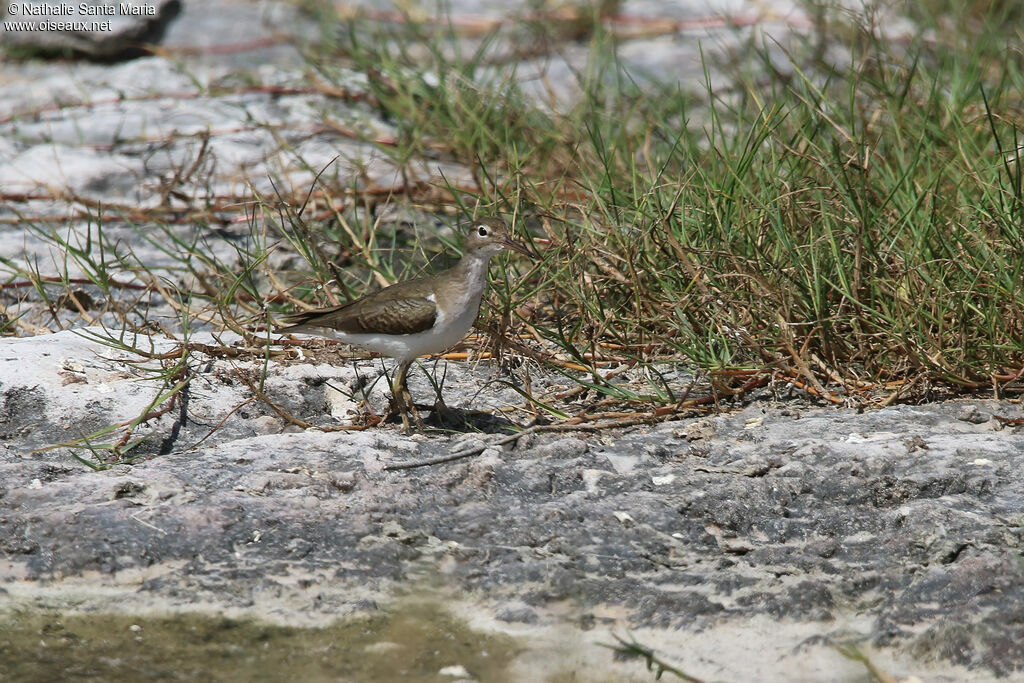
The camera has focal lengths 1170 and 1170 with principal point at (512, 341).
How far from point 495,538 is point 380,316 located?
3.67ft

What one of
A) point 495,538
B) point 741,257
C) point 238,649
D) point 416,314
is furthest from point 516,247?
point 238,649

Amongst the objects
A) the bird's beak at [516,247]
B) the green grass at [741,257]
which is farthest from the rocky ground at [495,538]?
the bird's beak at [516,247]

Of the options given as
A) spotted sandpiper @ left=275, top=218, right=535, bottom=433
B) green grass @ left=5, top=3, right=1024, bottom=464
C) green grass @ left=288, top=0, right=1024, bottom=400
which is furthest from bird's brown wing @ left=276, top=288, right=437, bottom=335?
green grass @ left=288, top=0, right=1024, bottom=400

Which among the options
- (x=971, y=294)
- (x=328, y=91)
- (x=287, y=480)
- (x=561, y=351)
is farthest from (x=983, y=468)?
(x=328, y=91)

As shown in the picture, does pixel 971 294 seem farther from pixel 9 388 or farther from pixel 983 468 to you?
pixel 9 388

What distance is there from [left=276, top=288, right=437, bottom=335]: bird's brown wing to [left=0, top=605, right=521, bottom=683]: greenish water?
130cm

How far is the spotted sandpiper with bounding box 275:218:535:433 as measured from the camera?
4098 mm

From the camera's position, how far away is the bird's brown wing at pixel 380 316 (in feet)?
13.5

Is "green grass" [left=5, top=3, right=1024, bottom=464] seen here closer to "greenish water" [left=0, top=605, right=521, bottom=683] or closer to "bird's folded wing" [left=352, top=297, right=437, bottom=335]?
"bird's folded wing" [left=352, top=297, right=437, bottom=335]

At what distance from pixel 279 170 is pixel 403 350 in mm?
2628

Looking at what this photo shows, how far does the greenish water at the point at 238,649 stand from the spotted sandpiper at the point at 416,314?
1203mm

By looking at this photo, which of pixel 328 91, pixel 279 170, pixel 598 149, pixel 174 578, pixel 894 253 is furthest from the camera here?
pixel 328 91

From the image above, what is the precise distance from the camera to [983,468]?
11.4 ft

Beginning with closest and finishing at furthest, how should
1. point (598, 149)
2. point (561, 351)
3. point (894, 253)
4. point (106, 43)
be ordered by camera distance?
1. point (894, 253)
2. point (561, 351)
3. point (598, 149)
4. point (106, 43)
